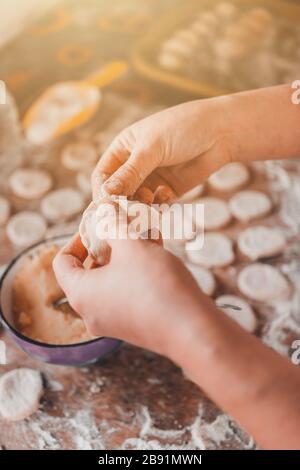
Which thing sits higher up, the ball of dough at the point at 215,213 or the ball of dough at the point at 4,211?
the ball of dough at the point at 4,211

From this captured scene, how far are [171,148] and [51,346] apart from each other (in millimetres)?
692

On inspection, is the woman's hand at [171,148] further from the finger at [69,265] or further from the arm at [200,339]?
the arm at [200,339]

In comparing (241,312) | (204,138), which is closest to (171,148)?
(204,138)

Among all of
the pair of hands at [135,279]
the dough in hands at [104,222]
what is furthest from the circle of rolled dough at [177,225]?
the dough in hands at [104,222]

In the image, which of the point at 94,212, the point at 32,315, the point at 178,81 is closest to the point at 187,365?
the point at 94,212

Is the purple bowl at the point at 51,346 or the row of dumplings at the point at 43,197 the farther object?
the row of dumplings at the point at 43,197

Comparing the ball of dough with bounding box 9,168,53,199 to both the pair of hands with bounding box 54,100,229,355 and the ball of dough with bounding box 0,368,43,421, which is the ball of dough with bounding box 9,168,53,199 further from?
the ball of dough with bounding box 0,368,43,421

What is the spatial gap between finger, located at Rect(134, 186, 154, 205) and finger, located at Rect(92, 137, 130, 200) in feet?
0.33

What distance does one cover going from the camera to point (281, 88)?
1647 millimetres

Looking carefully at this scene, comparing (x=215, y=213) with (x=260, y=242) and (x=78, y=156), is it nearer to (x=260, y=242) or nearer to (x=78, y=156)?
(x=260, y=242)

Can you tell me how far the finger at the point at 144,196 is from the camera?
1522 millimetres

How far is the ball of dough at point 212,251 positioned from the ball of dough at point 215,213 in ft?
0.22

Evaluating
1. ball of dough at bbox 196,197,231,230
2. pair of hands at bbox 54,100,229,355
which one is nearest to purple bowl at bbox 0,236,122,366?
pair of hands at bbox 54,100,229,355

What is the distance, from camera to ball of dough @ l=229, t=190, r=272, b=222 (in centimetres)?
209
